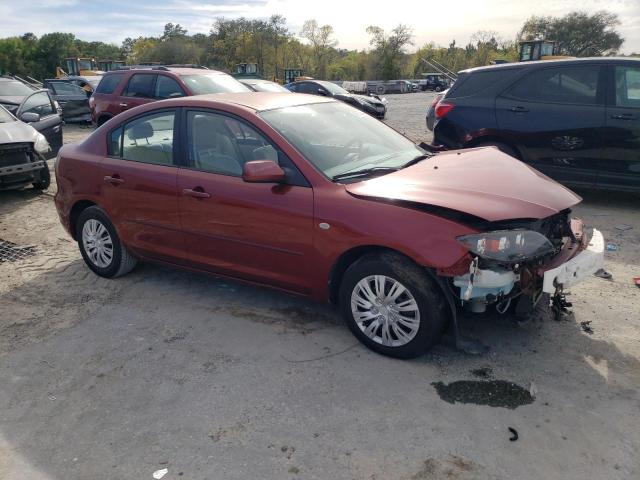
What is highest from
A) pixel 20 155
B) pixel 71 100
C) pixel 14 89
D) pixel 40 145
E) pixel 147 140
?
pixel 14 89

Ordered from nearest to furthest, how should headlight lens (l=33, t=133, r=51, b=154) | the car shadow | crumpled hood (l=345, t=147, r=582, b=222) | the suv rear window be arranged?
the car shadow
crumpled hood (l=345, t=147, r=582, b=222)
headlight lens (l=33, t=133, r=51, b=154)
the suv rear window

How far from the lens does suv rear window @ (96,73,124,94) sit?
11070 millimetres

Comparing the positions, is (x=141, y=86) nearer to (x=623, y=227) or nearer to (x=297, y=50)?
(x=623, y=227)

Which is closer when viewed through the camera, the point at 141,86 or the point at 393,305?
the point at 393,305

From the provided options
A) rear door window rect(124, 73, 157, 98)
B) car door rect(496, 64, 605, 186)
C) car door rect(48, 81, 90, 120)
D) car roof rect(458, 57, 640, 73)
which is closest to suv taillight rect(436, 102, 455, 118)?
car roof rect(458, 57, 640, 73)

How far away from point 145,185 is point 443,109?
4.49m

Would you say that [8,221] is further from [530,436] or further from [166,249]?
[530,436]

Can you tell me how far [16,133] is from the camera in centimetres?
795

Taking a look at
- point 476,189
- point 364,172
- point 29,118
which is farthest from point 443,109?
point 29,118

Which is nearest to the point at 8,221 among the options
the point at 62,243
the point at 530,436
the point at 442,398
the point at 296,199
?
the point at 62,243

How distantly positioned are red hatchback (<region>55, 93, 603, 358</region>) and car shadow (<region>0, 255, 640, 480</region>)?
34 cm

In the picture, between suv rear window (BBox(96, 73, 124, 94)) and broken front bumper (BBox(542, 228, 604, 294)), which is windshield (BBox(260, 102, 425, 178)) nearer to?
broken front bumper (BBox(542, 228, 604, 294))

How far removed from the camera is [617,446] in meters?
2.70

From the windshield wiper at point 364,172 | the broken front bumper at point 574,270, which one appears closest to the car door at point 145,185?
the windshield wiper at point 364,172
